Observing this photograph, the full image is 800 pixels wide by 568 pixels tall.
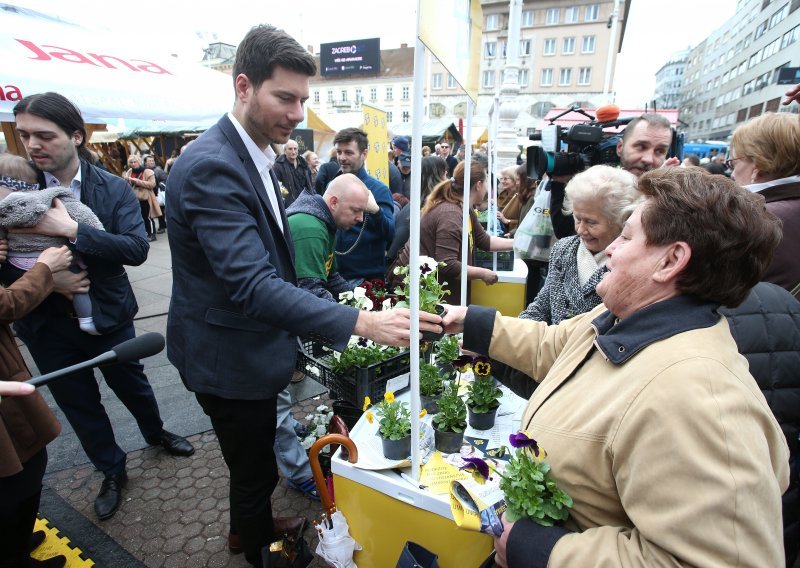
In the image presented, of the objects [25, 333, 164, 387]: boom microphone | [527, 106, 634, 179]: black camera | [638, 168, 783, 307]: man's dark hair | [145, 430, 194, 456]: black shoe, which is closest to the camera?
[638, 168, 783, 307]: man's dark hair

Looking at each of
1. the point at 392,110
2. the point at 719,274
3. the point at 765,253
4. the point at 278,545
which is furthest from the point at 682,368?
the point at 392,110

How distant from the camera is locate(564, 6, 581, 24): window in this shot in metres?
45.3

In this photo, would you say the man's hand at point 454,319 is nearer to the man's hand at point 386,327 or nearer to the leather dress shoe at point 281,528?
the man's hand at point 386,327

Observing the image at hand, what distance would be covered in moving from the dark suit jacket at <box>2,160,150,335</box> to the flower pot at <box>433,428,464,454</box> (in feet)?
6.91

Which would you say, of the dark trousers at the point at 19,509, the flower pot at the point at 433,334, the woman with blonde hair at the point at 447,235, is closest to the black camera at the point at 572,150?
the woman with blonde hair at the point at 447,235

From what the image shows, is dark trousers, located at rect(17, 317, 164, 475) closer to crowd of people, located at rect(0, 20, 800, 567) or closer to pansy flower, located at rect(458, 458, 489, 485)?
crowd of people, located at rect(0, 20, 800, 567)

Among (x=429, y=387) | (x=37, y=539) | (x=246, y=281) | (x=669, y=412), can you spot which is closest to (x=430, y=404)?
(x=429, y=387)

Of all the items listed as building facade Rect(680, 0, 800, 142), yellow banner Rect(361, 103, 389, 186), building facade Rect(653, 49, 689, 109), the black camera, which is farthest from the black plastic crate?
building facade Rect(653, 49, 689, 109)

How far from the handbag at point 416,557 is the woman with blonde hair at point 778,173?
189cm

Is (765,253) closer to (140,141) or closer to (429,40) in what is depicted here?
(429,40)

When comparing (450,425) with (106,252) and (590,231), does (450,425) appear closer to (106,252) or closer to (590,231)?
(590,231)

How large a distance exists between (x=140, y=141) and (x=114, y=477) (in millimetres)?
20460

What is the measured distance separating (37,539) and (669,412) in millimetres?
3304

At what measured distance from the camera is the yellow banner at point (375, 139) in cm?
549
